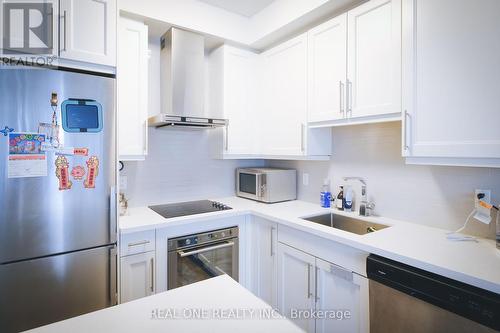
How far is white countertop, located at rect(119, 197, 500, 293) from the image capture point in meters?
1.09

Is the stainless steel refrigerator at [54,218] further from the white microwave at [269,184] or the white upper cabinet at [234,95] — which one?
the white microwave at [269,184]

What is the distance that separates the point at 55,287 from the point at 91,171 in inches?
25.4

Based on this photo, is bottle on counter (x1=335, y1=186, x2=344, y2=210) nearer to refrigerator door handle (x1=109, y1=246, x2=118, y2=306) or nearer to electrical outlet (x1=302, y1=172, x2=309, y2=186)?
electrical outlet (x1=302, y1=172, x2=309, y2=186)

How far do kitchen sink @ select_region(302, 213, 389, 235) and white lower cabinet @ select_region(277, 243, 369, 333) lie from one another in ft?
1.16

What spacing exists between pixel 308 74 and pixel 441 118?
3.29 ft

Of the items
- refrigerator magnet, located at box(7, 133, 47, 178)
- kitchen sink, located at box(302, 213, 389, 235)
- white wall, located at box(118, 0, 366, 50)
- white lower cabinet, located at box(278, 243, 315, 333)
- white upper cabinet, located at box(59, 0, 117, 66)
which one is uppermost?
white wall, located at box(118, 0, 366, 50)

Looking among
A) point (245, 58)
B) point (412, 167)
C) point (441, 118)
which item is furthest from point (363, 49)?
point (245, 58)

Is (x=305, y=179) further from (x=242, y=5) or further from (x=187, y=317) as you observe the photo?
(x=187, y=317)

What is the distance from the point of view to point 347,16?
69.7 inches

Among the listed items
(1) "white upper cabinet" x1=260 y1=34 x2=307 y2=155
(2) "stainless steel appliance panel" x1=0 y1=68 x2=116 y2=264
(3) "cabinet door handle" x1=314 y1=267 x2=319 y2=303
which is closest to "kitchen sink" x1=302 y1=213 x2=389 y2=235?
(3) "cabinet door handle" x1=314 y1=267 x2=319 y2=303

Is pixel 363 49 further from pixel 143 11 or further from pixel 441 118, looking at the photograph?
pixel 143 11

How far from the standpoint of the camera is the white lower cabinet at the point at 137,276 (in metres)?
1.73

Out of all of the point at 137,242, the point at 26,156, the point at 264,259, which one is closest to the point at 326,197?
the point at 264,259

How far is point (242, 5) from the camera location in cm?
228
